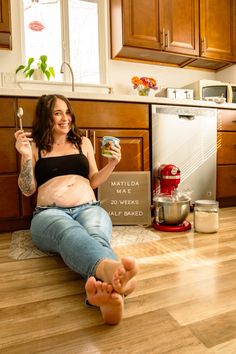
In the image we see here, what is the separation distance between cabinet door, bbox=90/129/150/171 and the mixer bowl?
35cm

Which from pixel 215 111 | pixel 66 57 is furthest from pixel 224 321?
pixel 66 57

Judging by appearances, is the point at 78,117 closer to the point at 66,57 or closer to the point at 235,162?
the point at 66,57

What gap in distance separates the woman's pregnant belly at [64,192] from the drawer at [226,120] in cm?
136

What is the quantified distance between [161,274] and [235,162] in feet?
5.11

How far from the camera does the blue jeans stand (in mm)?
808

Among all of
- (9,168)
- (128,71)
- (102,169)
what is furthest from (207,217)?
(128,71)

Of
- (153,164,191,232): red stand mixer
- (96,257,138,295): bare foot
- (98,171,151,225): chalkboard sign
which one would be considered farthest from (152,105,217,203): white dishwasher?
(96,257,138,295): bare foot

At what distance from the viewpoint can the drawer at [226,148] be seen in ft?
7.34

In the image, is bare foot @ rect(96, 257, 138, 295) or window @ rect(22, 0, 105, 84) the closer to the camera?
bare foot @ rect(96, 257, 138, 295)

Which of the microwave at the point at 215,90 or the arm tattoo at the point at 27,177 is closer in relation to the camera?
the arm tattoo at the point at 27,177

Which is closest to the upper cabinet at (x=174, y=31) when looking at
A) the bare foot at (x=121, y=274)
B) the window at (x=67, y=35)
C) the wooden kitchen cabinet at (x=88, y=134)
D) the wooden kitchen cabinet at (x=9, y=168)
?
the window at (x=67, y=35)

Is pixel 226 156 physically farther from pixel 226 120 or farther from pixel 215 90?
pixel 215 90

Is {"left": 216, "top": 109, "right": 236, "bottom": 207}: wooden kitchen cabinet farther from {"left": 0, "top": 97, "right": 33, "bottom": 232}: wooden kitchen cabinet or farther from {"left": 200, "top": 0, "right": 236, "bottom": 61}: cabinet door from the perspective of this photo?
{"left": 0, "top": 97, "right": 33, "bottom": 232}: wooden kitchen cabinet

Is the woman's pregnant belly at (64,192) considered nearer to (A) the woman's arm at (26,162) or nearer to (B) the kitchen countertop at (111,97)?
(A) the woman's arm at (26,162)
